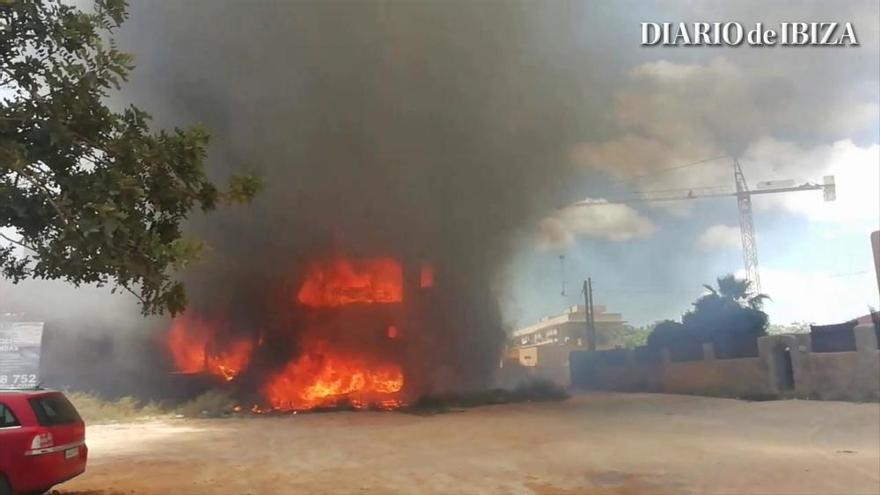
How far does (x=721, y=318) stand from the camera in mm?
30688

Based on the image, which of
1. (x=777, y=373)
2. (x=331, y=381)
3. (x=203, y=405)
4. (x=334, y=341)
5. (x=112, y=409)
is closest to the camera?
(x=777, y=373)

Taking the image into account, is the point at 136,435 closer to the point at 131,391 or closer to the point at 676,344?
the point at 131,391

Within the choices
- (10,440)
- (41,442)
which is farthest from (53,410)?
(10,440)

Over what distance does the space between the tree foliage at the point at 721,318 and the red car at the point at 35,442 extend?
27241 mm

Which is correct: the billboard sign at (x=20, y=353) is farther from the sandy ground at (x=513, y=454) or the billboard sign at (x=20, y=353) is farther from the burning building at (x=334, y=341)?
the sandy ground at (x=513, y=454)

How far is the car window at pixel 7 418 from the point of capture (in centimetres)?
629

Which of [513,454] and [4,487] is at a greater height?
[4,487]

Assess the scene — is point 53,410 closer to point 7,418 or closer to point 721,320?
point 7,418

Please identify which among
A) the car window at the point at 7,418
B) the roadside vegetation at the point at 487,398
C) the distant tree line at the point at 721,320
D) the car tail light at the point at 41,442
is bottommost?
the roadside vegetation at the point at 487,398

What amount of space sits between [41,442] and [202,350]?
26769 mm

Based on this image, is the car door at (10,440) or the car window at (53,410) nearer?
the car door at (10,440)

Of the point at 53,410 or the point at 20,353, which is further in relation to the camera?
the point at 20,353

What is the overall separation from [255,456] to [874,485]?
11.2 metres

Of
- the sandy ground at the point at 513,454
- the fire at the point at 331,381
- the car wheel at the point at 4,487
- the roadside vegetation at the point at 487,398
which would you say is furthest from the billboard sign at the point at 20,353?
the car wheel at the point at 4,487
